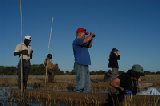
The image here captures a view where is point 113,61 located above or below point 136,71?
above

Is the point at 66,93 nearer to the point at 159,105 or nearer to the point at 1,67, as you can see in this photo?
the point at 159,105

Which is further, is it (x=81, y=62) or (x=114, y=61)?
(x=114, y=61)

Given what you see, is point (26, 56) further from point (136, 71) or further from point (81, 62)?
point (136, 71)

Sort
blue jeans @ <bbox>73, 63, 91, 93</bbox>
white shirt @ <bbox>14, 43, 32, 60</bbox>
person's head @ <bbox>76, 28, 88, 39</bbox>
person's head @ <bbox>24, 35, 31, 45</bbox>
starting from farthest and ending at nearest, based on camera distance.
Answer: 1. person's head @ <bbox>24, 35, 31, 45</bbox>
2. white shirt @ <bbox>14, 43, 32, 60</bbox>
3. person's head @ <bbox>76, 28, 88, 39</bbox>
4. blue jeans @ <bbox>73, 63, 91, 93</bbox>

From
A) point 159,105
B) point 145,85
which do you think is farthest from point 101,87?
point 159,105

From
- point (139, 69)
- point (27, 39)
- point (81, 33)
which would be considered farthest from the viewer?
point (27, 39)

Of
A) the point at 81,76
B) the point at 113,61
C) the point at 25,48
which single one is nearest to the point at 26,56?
the point at 25,48

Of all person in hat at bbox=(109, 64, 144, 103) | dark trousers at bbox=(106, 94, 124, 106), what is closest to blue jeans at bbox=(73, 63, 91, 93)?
dark trousers at bbox=(106, 94, 124, 106)

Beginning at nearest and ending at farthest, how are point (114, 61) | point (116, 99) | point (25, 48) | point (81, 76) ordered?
1. point (116, 99)
2. point (81, 76)
3. point (25, 48)
4. point (114, 61)

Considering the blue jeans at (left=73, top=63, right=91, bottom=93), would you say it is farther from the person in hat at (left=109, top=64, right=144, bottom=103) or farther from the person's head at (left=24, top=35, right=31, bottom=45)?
the person's head at (left=24, top=35, right=31, bottom=45)

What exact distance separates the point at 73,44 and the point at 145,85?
23.7 feet

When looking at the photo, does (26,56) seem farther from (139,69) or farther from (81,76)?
(139,69)

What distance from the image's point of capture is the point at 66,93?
544 cm

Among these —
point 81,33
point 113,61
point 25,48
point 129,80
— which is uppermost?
point 81,33
